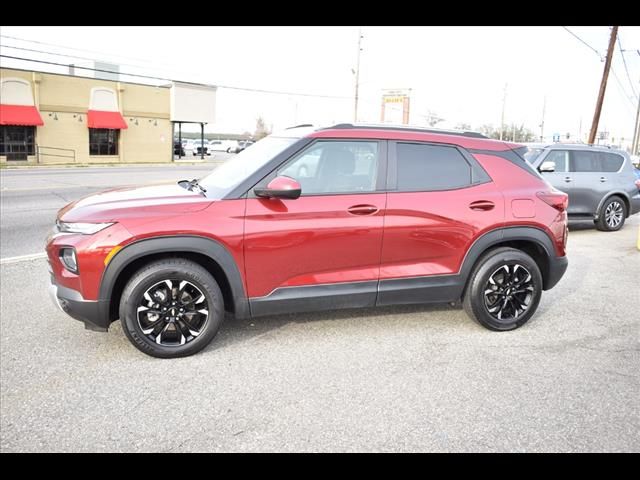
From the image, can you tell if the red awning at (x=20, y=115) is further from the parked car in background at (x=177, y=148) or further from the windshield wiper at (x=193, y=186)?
the windshield wiper at (x=193, y=186)

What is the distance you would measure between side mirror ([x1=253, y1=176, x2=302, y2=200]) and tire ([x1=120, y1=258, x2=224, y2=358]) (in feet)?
2.54

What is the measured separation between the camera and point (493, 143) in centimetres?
479

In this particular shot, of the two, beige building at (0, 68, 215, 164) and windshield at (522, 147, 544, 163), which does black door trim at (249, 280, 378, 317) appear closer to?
windshield at (522, 147, 544, 163)

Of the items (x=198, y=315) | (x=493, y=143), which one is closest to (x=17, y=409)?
(x=198, y=315)

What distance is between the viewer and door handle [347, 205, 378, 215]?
4141 mm

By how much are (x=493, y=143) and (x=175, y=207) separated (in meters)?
2.93

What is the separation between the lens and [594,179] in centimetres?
1063

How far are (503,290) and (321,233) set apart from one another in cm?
181

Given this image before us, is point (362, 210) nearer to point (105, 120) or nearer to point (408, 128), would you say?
point (408, 128)

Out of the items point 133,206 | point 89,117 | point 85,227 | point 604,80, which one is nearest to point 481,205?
point 133,206

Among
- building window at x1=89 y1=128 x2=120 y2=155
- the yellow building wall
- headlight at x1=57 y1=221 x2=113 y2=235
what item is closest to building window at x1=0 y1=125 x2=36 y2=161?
the yellow building wall

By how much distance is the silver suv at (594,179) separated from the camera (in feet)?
34.3

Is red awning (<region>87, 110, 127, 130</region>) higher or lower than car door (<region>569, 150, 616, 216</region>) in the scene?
higher

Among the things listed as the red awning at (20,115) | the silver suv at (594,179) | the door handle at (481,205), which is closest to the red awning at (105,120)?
the red awning at (20,115)
